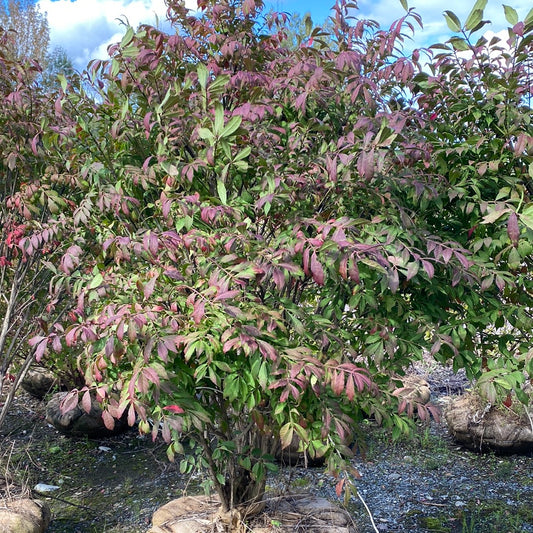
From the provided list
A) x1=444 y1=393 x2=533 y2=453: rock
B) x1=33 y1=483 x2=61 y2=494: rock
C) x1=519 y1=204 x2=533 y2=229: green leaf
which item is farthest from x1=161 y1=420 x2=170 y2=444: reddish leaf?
x1=444 y1=393 x2=533 y2=453: rock

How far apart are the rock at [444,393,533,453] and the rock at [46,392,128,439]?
2655 millimetres

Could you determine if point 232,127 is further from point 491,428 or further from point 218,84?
point 491,428

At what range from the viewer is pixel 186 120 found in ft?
Result: 7.22

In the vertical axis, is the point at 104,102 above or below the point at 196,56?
below

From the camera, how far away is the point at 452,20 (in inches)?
88.1

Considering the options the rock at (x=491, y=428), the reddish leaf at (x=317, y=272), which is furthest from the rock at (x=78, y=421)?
the reddish leaf at (x=317, y=272)

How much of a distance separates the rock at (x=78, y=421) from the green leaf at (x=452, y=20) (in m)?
3.64

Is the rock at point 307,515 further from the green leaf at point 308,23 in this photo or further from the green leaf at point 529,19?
the green leaf at point 529,19

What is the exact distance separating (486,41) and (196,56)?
4.05 ft

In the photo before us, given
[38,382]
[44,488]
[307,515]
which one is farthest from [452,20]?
[38,382]

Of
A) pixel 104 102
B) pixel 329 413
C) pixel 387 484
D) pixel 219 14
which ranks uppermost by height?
pixel 219 14

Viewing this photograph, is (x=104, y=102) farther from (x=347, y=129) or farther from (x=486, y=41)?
(x=486, y=41)

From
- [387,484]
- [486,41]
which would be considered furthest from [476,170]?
[387,484]

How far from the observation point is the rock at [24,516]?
2.95 meters
